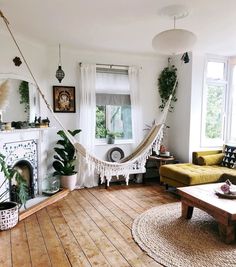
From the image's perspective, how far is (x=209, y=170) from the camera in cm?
363

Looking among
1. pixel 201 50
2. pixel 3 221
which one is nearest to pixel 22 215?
pixel 3 221

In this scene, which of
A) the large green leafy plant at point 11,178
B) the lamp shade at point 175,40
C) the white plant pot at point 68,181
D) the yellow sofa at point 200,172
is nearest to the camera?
the lamp shade at point 175,40

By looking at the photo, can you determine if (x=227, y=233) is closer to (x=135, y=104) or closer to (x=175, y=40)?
(x=175, y=40)

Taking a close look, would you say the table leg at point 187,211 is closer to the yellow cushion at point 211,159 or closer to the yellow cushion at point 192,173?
the yellow cushion at point 192,173

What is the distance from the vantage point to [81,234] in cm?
251

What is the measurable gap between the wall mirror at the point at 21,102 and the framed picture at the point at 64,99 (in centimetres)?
39

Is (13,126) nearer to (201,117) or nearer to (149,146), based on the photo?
(149,146)

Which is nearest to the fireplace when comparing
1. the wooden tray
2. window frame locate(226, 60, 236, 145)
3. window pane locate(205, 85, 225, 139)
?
the wooden tray

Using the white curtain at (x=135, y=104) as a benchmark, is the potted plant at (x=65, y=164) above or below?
below

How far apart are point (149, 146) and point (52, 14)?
7.16 ft

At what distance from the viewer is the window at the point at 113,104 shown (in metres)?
4.23

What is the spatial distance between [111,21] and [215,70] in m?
2.56

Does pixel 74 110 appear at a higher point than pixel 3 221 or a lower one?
higher

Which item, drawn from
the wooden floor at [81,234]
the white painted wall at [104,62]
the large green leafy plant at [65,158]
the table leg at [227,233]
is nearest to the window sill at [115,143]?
the white painted wall at [104,62]
